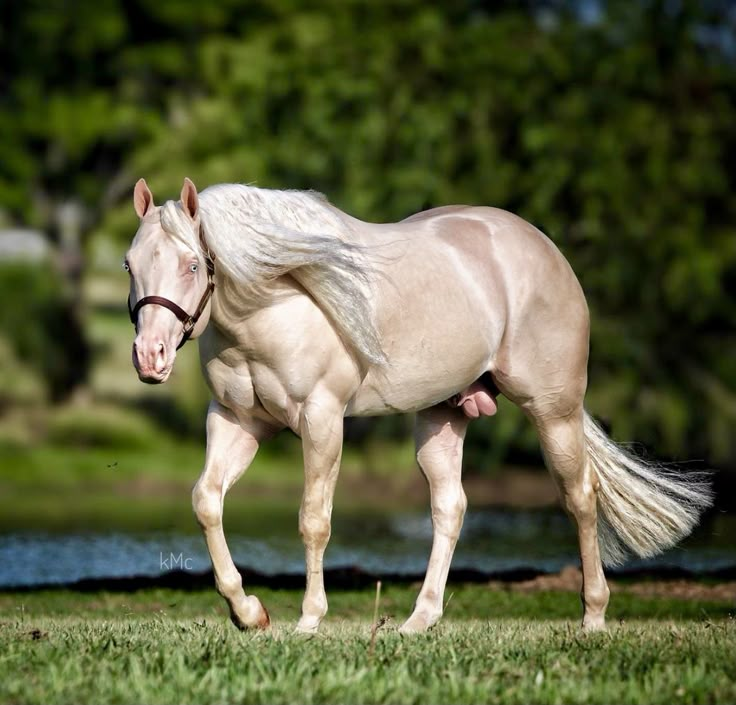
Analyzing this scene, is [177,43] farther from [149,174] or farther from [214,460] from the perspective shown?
[214,460]

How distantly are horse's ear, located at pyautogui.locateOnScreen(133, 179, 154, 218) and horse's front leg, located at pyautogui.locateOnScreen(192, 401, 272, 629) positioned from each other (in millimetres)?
1044

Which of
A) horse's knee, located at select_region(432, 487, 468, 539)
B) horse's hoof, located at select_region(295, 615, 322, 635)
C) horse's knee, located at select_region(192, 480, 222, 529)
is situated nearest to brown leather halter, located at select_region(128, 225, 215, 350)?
horse's knee, located at select_region(192, 480, 222, 529)

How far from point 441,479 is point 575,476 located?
0.74 meters

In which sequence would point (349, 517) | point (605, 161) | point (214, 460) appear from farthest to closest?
point (605, 161) < point (349, 517) < point (214, 460)

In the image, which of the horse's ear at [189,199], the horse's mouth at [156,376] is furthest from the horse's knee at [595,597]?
the horse's ear at [189,199]

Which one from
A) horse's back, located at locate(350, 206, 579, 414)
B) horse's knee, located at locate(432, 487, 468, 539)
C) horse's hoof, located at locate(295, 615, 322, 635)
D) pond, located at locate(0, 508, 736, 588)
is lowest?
pond, located at locate(0, 508, 736, 588)

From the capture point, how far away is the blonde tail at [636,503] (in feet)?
25.7

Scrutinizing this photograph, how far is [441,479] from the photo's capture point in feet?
25.1

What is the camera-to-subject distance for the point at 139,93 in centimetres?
2888

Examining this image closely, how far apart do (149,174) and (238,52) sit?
9.06 ft

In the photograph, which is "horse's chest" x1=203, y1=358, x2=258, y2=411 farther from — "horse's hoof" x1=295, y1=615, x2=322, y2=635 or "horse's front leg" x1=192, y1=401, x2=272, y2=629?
"horse's hoof" x1=295, y1=615, x2=322, y2=635

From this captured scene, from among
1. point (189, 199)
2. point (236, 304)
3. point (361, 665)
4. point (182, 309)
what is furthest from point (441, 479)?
point (361, 665)

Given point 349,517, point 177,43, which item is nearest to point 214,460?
point 349,517

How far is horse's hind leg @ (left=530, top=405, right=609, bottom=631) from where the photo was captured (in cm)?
754
